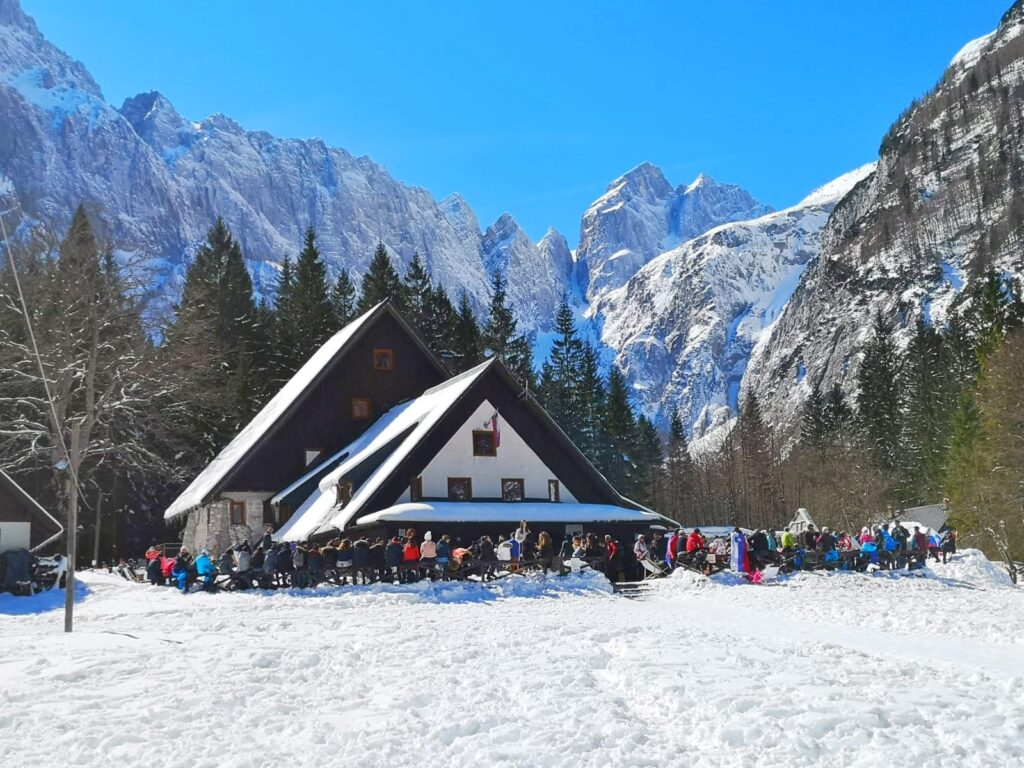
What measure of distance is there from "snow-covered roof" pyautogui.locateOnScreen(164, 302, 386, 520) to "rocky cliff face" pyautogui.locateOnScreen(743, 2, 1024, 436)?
3933 inches

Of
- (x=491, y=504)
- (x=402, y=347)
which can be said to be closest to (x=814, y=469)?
(x=402, y=347)

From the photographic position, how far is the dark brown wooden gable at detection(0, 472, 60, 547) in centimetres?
2652

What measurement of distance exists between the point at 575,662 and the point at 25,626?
11.4 metres

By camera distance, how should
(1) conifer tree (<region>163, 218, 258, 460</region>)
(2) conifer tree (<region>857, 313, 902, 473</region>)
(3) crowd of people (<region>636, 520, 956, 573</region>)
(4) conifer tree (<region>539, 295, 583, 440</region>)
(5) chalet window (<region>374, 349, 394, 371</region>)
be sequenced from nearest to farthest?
(3) crowd of people (<region>636, 520, 956, 573</region>) → (1) conifer tree (<region>163, 218, 258, 460</region>) → (5) chalet window (<region>374, 349, 394, 371</region>) → (4) conifer tree (<region>539, 295, 583, 440</region>) → (2) conifer tree (<region>857, 313, 902, 473</region>)

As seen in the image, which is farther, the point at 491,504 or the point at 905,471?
the point at 905,471

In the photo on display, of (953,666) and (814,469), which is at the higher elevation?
(814,469)

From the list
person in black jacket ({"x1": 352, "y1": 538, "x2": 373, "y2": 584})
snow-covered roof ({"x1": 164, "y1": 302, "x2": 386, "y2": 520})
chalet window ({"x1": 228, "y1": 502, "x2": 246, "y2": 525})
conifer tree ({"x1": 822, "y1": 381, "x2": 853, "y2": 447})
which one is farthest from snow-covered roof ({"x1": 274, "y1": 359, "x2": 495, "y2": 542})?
conifer tree ({"x1": 822, "y1": 381, "x2": 853, "y2": 447})

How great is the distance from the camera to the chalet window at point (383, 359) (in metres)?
39.4

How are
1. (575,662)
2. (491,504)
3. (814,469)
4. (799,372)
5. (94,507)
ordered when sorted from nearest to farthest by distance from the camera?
(575,662) → (491,504) → (94,507) → (814,469) → (799,372)

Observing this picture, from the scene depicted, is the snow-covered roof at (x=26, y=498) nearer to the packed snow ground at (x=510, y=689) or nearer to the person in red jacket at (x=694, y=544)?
the packed snow ground at (x=510, y=689)

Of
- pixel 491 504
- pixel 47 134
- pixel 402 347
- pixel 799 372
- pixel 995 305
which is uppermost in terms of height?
pixel 47 134

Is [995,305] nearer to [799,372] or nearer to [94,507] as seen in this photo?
[94,507]

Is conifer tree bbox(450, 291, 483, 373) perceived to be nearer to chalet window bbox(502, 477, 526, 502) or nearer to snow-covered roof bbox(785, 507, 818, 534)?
snow-covered roof bbox(785, 507, 818, 534)

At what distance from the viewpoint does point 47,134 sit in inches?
7741
